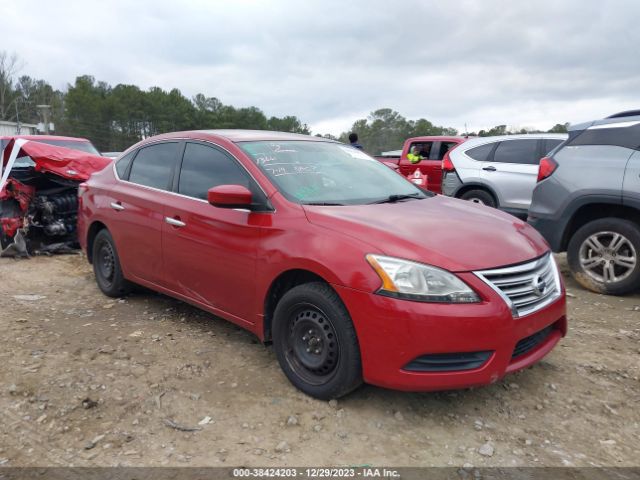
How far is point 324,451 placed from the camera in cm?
250

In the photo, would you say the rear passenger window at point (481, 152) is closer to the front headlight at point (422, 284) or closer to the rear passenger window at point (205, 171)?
the rear passenger window at point (205, 171)

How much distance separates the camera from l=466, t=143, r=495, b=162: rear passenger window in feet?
28.4

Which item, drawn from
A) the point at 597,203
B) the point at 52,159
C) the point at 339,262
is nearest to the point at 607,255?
the point at 597,203

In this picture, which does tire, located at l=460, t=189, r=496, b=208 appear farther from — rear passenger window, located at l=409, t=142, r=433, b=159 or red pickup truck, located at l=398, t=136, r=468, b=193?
rear passenger window, located at l=409, t=142, r=433, b=159

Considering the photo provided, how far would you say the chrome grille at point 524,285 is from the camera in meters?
2.60

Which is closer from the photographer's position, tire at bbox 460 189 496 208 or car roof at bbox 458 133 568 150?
car roof at bbox 458 133 568 150

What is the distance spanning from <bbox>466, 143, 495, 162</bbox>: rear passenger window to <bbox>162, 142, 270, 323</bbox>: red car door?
6.10 meters

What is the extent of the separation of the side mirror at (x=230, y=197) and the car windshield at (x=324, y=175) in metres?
0.25

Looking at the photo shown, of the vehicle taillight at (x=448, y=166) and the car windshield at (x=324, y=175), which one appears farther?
the vehicle taillight at (x=448, y=166)

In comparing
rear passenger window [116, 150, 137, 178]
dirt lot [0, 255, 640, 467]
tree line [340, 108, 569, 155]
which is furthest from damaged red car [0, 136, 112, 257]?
tree line [340, 108, 569, 155]

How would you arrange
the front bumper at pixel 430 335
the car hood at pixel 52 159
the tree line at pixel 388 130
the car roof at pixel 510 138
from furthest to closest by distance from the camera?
the tree line at pixel 388 130 → the car roof at pixel 510 138 → the car hood at pixel 52 159 → the front bumper at pixel 430 335

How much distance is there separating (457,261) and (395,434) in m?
0.98

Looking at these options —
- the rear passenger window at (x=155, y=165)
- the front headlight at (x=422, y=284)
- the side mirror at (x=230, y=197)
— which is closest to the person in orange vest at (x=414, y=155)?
the rear passenger window at (x=155, y=165)

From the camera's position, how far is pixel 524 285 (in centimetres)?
→ 273
